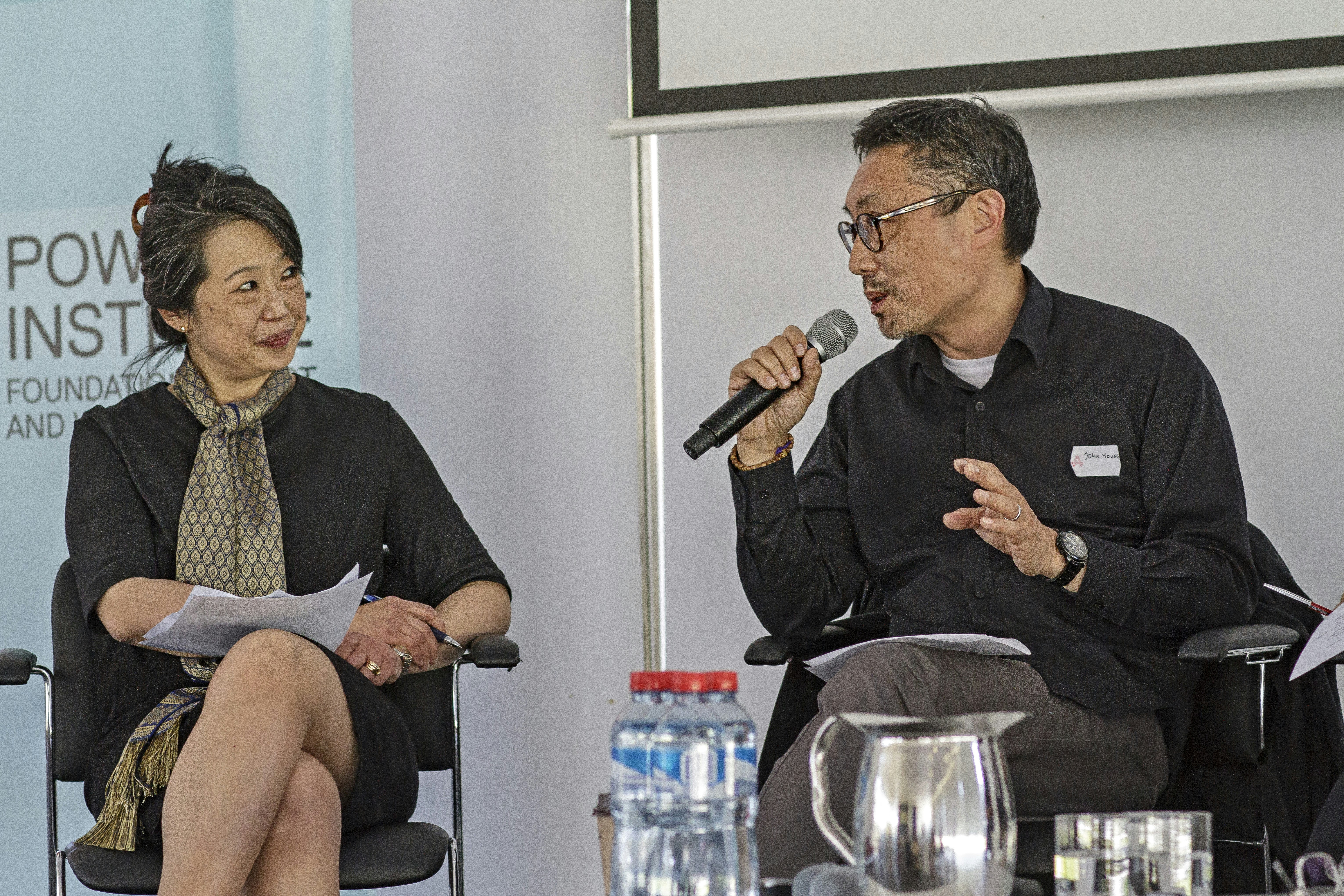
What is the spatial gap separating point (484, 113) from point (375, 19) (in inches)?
13.1

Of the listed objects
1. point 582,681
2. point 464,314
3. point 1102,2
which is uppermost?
point 1102,2

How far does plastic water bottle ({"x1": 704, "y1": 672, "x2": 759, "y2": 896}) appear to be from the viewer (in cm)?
115

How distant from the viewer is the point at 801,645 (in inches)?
81.4

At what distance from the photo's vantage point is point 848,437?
2225 mm

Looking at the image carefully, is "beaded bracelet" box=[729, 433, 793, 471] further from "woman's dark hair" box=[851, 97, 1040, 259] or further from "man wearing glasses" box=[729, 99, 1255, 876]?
"woman's dark hair" box=[851, 97, 1040, 259]

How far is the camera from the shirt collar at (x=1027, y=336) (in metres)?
2.06

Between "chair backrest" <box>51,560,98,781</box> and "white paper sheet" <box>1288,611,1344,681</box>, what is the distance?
1.67 m

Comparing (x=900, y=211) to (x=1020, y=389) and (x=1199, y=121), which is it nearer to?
(x=1020, y=389)

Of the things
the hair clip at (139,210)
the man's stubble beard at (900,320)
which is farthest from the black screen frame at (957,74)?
the hair clip at (139,210)

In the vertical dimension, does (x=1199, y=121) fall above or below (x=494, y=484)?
above

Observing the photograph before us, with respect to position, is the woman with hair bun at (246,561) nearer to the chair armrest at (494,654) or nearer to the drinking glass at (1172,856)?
the chair armrest at (494,654)

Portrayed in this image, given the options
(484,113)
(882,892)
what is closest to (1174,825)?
(882,892)

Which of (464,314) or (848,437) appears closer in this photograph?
(848,437)

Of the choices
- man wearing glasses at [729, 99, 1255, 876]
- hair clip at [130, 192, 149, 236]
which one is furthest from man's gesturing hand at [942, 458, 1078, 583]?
hair clip at [130, 192, 149, 236]
